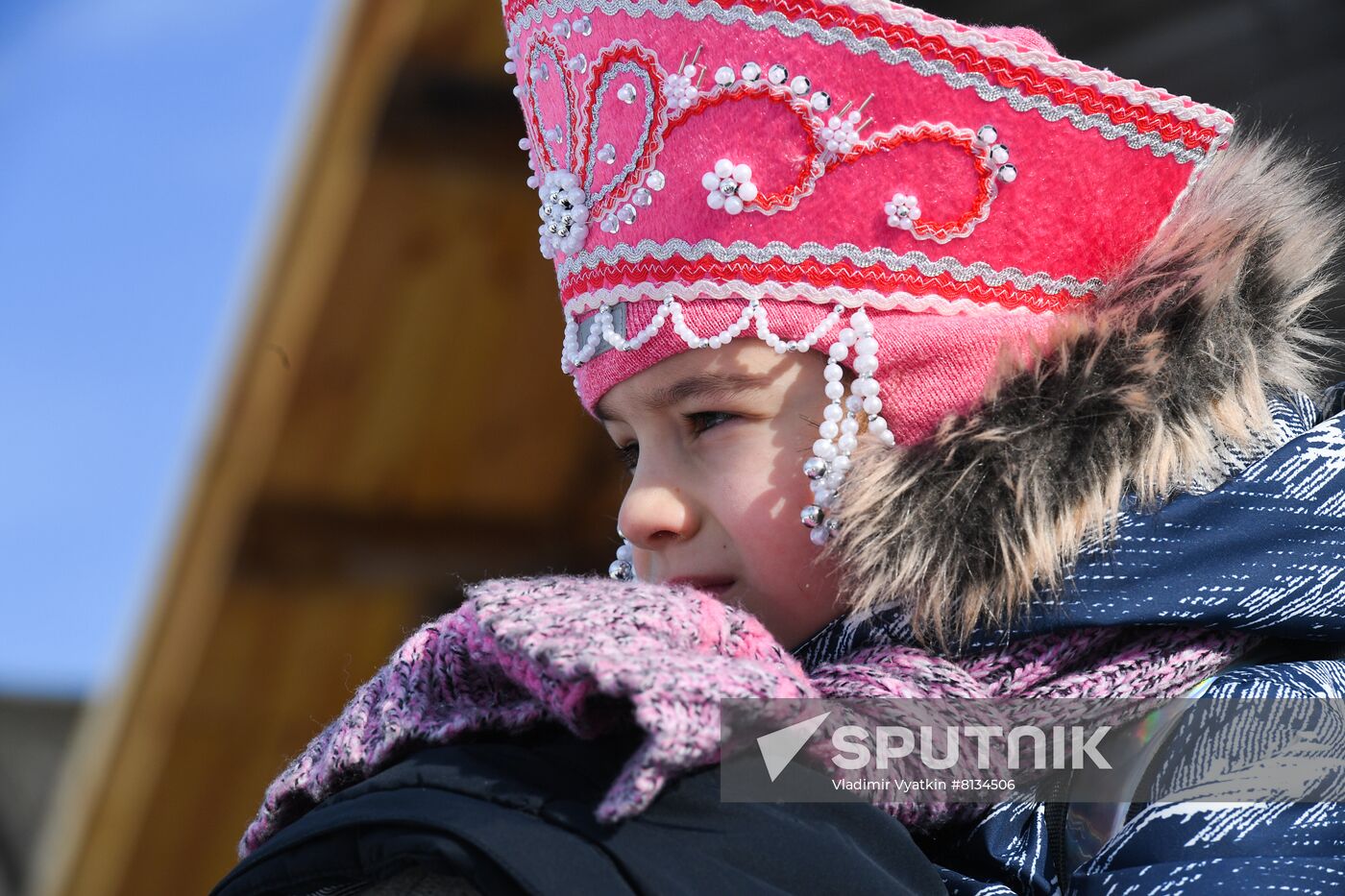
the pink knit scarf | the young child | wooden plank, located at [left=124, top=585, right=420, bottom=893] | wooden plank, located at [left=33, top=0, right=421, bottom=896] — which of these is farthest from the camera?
wooden plank, located at [left=124, top=585, right=420, bottom=893]

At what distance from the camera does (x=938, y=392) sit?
1039mm

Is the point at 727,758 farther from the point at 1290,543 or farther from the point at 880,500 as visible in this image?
the point at 1290,543

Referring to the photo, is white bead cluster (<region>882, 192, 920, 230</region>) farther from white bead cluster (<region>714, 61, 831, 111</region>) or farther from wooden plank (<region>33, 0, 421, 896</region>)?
wooden plank (<region>33, 0, 421, 896</region>)

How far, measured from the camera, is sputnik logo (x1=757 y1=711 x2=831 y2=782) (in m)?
0.80

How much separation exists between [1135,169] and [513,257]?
1.75m

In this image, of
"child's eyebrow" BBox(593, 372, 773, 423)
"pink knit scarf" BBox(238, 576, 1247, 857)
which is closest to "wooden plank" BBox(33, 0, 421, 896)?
"child's eyebrow" BBox(593, 372, 773, 423)

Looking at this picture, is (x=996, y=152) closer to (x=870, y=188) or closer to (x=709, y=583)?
(x=870, y=188)

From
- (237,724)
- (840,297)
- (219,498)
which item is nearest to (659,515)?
(840,297)

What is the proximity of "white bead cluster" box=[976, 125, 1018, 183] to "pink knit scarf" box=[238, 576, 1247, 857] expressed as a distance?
1.17 ft

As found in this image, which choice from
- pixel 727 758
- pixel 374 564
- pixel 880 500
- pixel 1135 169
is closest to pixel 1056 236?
pixel 1135 169

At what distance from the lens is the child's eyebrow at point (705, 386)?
1.08 m

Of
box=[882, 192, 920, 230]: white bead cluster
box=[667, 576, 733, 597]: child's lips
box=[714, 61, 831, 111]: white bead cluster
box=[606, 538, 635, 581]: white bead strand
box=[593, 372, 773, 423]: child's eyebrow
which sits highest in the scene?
box=[714, 61, 831, 111]: white bead cluster

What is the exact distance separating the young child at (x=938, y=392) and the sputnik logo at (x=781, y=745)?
40mm

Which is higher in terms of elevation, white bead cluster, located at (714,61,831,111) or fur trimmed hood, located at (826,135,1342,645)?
white bead cluster, located at (714,61,831,111)
